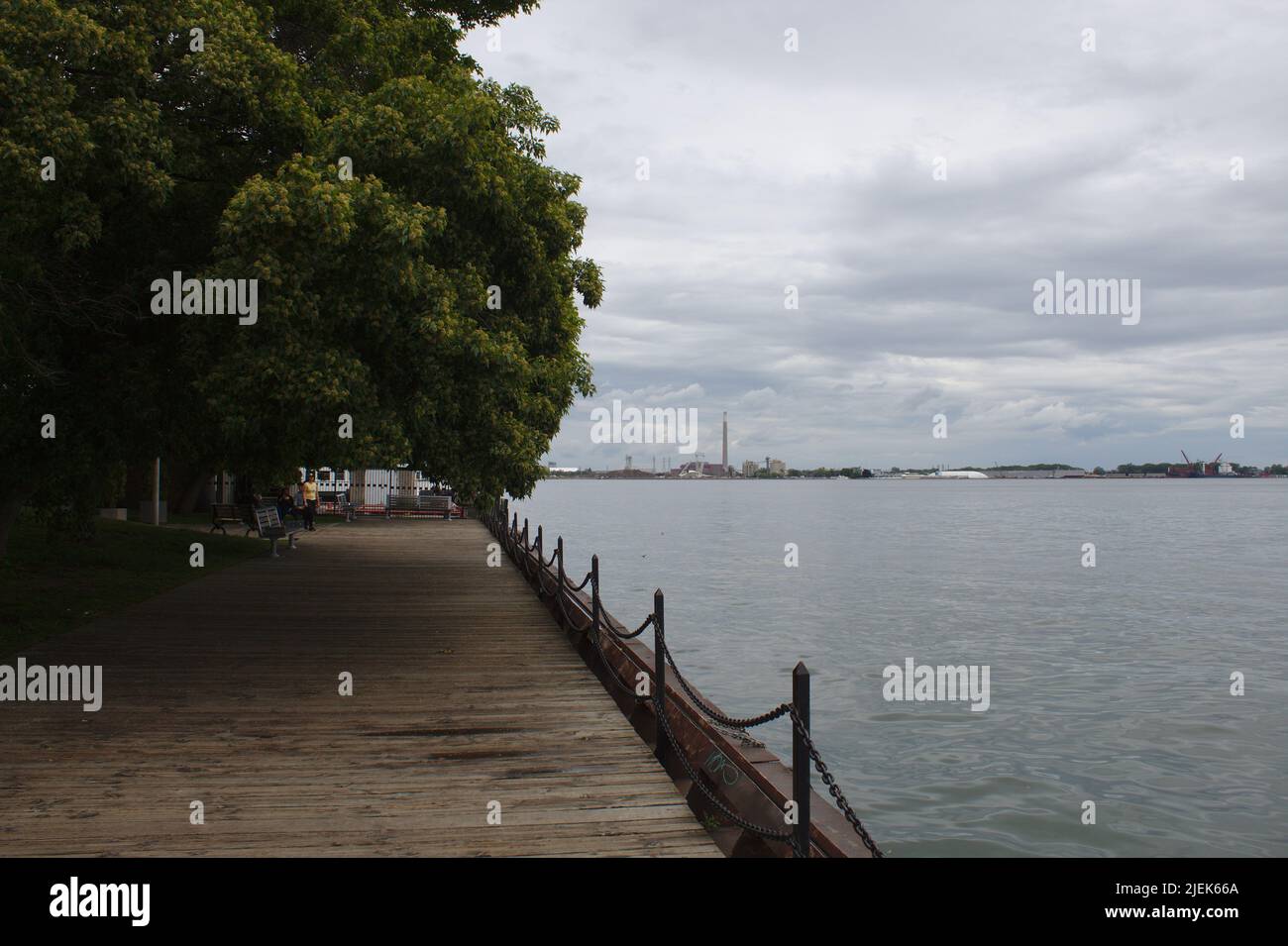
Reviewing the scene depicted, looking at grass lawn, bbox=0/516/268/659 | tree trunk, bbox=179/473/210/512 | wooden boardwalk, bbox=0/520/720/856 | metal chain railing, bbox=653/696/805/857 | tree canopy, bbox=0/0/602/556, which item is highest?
tree canopy, bbox=0/0/602/556

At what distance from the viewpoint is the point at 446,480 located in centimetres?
1103

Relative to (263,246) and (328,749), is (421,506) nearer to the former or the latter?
(263,246)

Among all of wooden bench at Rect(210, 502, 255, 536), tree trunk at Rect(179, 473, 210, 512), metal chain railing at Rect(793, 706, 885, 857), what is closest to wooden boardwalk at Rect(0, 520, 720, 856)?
metal chain railing at Rect(793, 706, 885, 857)

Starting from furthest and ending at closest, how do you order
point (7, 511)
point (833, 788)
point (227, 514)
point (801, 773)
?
point (227, 514)
point (7, 511)
point (801, 773)
point (833, 788)

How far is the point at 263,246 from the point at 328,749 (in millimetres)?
4851

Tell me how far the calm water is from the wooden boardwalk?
4.13m

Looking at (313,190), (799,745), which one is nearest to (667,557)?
(313,190)

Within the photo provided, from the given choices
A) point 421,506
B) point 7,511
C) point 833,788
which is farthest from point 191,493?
point 833,788

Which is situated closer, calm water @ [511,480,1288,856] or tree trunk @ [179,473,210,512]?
calm water @ [511,480,1288,856]

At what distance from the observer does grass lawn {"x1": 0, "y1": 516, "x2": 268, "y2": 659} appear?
13.2 metres

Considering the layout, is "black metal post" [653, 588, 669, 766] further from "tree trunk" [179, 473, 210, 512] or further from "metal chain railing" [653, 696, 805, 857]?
"tree trunk" [179, 473, 210, 512]

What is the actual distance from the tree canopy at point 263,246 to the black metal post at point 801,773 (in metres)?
6.01

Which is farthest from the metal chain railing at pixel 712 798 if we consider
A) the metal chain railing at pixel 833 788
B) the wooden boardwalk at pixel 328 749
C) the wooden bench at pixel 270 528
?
the wooden bench at pixel 270 528

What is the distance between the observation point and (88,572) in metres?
17.8
